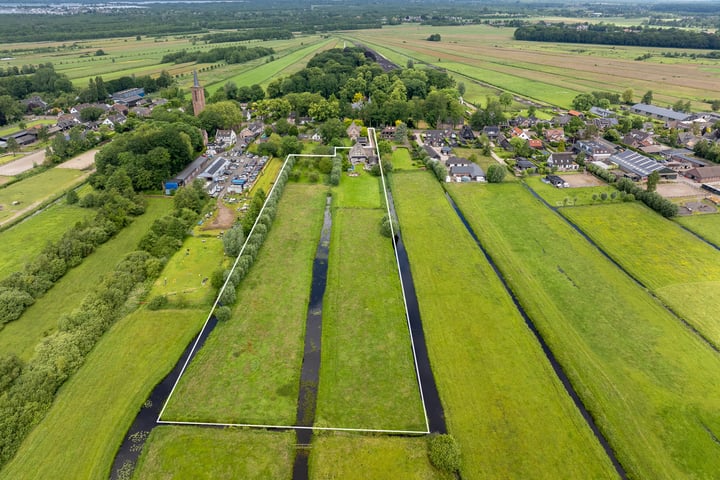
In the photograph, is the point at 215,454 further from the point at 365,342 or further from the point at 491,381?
the point at 491,381

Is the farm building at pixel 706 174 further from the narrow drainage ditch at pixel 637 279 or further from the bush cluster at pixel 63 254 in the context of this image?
the bush cluster at pixel 63 254

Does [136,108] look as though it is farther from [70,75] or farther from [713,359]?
[713,359]

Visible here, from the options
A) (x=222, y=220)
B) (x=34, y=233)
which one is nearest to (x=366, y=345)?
(x=222, y=220)

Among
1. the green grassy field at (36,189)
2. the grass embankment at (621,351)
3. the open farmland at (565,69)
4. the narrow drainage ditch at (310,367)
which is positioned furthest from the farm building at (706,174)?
the green grassy field at (36,189)

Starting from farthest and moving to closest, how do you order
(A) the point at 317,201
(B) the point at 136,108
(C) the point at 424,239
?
(B) the point at 136,108 → (A) the point at 317,201 → (C) the point at 424,239

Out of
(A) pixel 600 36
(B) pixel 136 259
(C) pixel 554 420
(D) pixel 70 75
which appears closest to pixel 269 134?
(B) pixel 136 259

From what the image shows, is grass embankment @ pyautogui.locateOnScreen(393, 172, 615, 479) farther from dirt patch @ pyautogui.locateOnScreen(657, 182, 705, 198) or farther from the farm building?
the farm building

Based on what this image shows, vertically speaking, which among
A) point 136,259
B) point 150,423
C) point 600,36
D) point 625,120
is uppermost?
point 600,36
